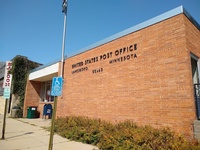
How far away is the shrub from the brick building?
63 centimetres

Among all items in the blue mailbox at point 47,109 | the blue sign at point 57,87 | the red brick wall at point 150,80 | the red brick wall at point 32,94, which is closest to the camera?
the blue sign at point 57,87

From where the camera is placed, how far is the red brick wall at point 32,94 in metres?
18.6

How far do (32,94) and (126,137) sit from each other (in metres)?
15.3

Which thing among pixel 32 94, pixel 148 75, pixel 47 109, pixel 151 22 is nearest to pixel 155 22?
pixel 151 22

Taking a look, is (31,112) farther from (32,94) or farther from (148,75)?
(148,75)

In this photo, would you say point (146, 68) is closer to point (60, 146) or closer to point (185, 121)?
point (185, 121)

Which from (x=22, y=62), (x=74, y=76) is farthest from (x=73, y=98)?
(x=22, y=62)

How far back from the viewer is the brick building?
250 inches

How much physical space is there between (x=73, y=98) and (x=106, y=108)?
126 inches

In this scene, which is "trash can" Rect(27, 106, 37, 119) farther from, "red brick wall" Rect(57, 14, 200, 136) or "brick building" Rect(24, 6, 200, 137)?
"red brick wall" Rect(57, 14, 200, 136)

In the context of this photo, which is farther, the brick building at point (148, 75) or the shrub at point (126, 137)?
the brick building at point (148, 75)

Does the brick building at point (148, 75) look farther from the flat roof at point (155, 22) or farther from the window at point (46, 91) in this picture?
the window at point (46, 91)

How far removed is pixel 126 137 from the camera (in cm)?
614

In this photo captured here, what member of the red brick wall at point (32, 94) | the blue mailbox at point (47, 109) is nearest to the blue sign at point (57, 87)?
the blue mailbox at point (47, 109)
